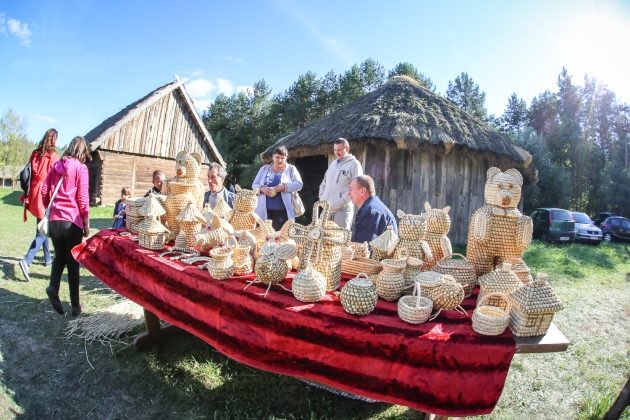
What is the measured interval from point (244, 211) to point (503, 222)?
1523 mm

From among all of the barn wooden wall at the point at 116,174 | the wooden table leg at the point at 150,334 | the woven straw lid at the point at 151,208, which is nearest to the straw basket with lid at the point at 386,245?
the woven straw lid at the point at 151,208

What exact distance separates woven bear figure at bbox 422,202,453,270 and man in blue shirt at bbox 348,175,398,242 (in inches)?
28.2

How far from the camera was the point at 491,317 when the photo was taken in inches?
50.6

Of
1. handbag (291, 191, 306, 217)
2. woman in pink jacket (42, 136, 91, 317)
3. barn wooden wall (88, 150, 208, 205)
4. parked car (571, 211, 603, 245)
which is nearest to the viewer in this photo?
woman in pink jacket (42, 136, 91, 317)

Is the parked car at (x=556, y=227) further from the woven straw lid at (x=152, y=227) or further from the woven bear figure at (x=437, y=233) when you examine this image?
the woven straw lid at (x=152, y=227)

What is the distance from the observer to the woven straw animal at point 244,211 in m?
2.35

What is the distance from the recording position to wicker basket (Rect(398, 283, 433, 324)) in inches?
53.2

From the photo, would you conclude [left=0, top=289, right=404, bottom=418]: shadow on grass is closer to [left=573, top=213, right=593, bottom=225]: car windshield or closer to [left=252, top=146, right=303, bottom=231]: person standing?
[left=252, top=146, right=303, bottom=231]: person standing

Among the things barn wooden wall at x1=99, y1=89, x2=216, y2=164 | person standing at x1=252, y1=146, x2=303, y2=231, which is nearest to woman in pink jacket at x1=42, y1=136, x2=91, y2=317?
person standing at x1=252, y1=146, x2=303, y2=231

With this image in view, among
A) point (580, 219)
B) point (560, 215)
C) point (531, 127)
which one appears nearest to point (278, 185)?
point (560, 215)

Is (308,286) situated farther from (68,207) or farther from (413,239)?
(68,207)

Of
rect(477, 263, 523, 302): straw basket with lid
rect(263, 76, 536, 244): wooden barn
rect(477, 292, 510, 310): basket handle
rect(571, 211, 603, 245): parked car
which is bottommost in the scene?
rect(571, 211, 603, 245): parked car

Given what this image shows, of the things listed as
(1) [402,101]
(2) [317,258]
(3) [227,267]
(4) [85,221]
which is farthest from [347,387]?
(1) [402,101]

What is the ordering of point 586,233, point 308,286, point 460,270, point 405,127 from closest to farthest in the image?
point 308,286 < point 460,270 < point 405,127 < point 586,233
